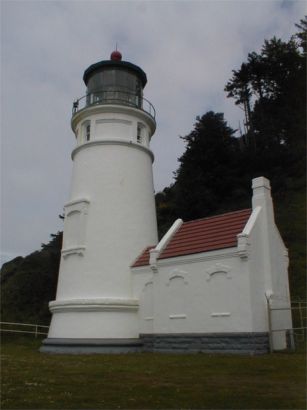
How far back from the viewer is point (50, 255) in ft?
107

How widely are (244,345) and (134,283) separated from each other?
5.50 metres

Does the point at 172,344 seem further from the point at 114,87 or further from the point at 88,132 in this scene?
the point at 114,87

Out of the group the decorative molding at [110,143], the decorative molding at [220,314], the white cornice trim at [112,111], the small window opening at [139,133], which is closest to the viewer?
the decorative molding at [220,314]

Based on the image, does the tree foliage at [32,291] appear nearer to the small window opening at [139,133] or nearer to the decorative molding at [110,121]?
the small window opening at [139,133]

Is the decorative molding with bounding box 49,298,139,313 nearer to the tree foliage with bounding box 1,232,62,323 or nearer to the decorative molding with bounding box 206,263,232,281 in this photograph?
the decorative molding with bounding box 206,263,232,281

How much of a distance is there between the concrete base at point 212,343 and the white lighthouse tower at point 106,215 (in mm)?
1476

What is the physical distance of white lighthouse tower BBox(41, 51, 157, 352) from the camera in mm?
15703

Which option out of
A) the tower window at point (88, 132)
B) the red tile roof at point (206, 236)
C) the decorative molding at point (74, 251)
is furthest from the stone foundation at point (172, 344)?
the tower window at point (88, 132)

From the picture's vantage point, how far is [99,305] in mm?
15633

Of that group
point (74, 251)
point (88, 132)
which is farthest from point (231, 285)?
point (88, 132)

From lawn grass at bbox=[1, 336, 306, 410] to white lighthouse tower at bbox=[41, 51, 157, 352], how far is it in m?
3.94

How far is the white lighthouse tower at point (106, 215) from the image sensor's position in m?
15.7

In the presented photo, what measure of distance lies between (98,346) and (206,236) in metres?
5.57

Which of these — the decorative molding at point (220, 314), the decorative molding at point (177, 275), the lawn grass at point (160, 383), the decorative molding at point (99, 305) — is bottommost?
the lawn grass at point (160, 383)
